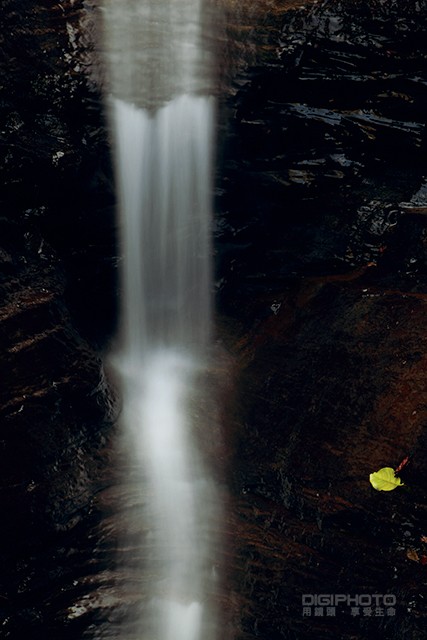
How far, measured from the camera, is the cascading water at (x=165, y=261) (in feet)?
17.9

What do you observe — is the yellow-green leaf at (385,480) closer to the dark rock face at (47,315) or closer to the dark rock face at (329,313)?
the dark rock face at (329,313)

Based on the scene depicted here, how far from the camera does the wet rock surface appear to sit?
16.1 feet

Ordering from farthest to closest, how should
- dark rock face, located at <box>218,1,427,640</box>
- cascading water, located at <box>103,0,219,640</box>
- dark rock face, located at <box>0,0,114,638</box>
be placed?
cascading water, located at <box>103,0,219,640</box>, dark rock face, located at <box>0,0,114,638</box>, dark rock face, located at <box>218,1,427,640</box>

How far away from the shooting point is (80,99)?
596cm

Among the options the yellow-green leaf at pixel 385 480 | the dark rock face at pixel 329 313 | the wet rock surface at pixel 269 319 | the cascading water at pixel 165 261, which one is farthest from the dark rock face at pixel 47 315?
the yellow-green leaf at pixel 385 480

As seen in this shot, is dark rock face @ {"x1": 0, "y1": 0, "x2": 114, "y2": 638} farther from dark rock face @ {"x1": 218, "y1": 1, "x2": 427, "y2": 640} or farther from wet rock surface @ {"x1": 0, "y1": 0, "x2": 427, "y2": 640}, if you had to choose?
dark rock face @ {"x1": 218, "y1": 1, "x2": 427, "y2": 640}

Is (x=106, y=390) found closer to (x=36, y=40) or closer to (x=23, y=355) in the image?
(x=23, y=355)

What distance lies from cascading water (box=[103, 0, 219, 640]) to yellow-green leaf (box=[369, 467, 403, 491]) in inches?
57.0

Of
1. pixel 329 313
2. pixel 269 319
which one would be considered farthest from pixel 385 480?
pixel 269 319

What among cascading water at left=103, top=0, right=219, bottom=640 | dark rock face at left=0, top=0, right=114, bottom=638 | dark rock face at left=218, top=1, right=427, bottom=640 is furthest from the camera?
cascading water at left=103, top=0, right=219, bottom=640

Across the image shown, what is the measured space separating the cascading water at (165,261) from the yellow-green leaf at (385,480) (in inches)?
57.0

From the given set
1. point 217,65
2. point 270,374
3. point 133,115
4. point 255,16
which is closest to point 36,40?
point 133,115

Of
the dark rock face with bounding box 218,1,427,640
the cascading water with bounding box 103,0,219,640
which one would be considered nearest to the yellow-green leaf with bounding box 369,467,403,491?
the dark rock face with bounding box 218,1,427,640

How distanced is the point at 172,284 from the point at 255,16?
2877mm
